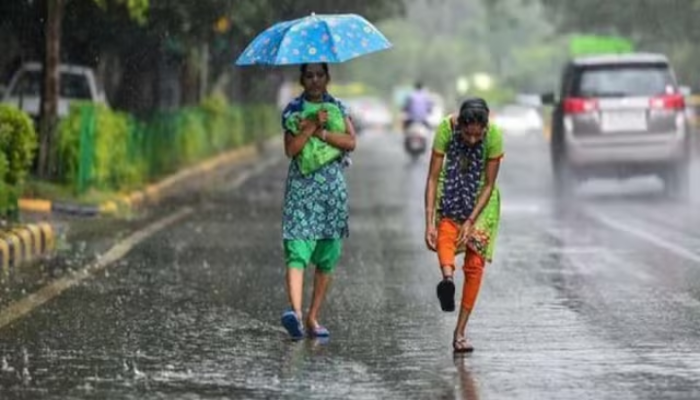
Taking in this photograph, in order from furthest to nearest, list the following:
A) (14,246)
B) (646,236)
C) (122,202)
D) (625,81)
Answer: (625,81) → (122,202) → (646,236) → (14,246)

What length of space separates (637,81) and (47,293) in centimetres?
1211

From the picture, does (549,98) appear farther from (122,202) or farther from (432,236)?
(432,236)

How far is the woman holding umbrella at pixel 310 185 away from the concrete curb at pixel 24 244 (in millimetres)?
4239

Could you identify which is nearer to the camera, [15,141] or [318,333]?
[318,333]

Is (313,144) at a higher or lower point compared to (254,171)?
higher

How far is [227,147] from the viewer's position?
134ft

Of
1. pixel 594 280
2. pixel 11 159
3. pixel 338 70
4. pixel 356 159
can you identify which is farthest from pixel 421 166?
pixel 338 70

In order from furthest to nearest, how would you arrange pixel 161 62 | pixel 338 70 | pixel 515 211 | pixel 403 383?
pixel 338 70, pixel 161 62, pixel 515 211, pixel 403 383

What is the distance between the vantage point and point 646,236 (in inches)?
655

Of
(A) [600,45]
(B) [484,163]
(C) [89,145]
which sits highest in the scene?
(A) [600,45]

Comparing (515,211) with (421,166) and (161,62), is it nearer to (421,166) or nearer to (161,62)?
(161,62)

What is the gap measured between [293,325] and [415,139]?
26396mm

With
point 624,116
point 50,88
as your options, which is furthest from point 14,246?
point 624,116

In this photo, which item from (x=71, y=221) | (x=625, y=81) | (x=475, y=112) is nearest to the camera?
(x=475, y=112)
